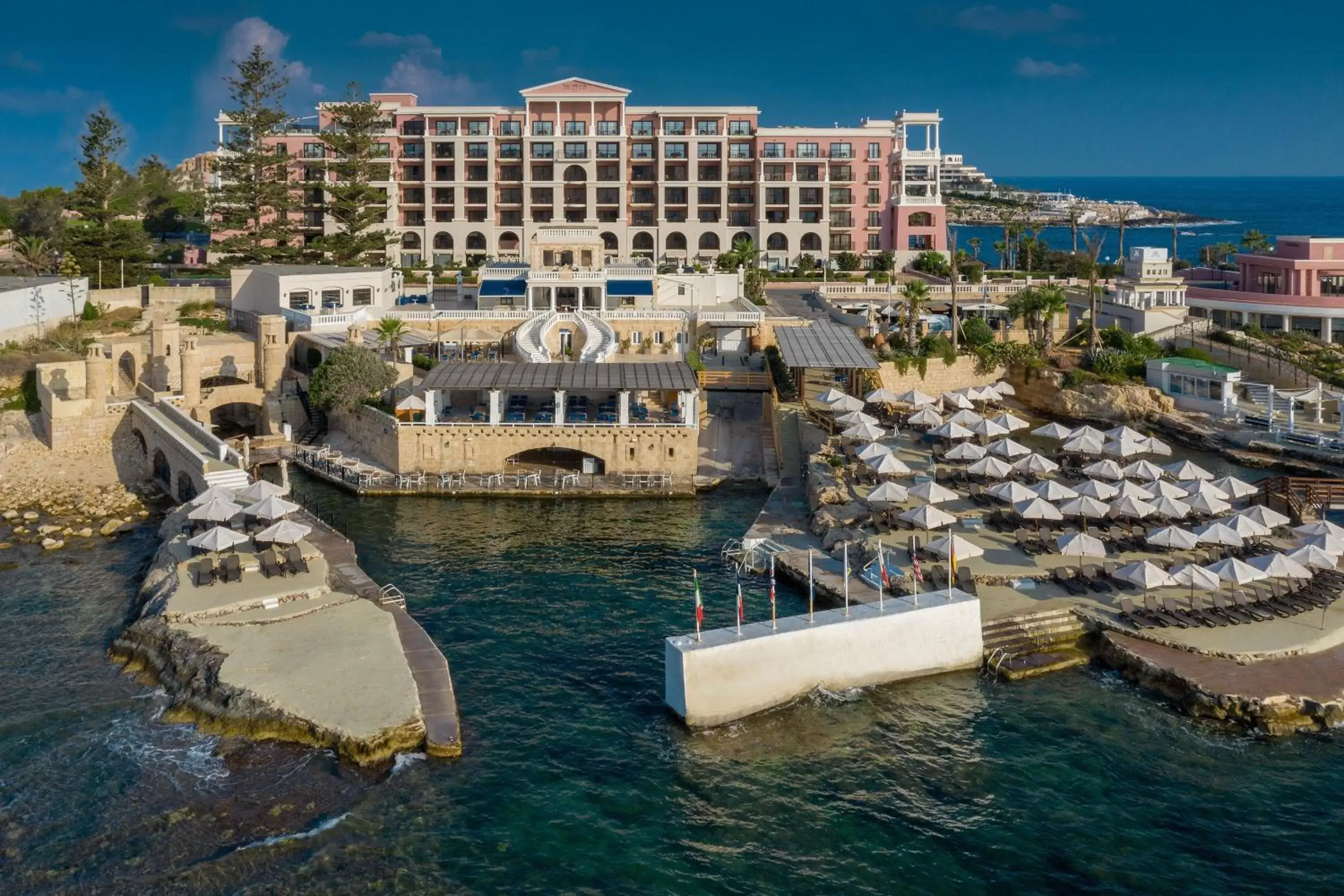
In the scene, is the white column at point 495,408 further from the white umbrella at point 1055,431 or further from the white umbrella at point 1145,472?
the white umbrella at point 1145,472

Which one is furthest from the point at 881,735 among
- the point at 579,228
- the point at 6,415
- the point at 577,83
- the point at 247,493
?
the point at 577,83

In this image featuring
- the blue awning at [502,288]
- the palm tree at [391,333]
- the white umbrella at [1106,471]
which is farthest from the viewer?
the blue awning at [502,288]

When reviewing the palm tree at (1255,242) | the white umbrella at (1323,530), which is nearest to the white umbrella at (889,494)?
the white umbrella at (1323,530)

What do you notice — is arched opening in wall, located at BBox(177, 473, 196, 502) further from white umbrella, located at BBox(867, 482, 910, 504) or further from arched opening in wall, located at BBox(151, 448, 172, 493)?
white umbrella, located at BBox(867, 482, 910, 504)

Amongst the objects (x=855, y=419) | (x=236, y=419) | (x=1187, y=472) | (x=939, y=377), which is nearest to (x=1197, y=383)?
(x=939, y=377)

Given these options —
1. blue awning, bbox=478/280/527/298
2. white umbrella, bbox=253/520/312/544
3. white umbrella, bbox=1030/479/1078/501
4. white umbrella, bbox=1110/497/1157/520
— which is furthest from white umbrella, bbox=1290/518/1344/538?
→ blue awning, bbox=478/280/527/298

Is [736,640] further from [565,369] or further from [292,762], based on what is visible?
[565,369]
